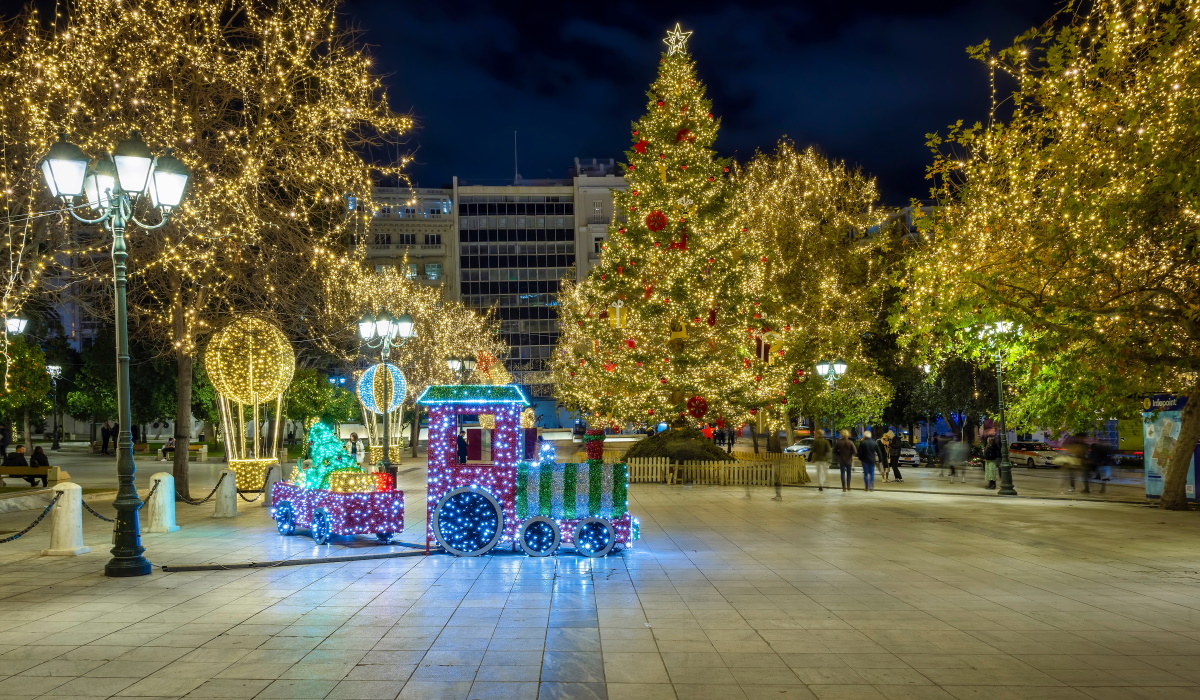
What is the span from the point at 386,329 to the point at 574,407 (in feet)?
47.6

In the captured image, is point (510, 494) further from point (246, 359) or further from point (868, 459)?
point (868, 459)

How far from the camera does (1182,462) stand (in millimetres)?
17703

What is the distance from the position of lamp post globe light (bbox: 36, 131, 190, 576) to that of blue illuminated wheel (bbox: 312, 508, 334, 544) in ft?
8.70

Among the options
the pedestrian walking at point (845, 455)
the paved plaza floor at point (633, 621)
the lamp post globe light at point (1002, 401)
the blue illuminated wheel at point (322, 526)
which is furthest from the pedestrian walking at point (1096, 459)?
the blue illuminated wheel at point (322, 526)

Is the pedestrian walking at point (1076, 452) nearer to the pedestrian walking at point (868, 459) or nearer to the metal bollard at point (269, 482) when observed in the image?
the pedestrian walking at point (868, 459)

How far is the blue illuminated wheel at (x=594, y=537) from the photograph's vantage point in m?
11.1

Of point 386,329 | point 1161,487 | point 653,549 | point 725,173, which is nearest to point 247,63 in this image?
point 386,329

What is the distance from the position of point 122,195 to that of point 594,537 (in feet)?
24.7

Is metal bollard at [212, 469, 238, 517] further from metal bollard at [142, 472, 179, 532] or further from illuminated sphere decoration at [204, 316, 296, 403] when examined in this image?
illuminated sphere decoration at [204, 316, 296, 403]

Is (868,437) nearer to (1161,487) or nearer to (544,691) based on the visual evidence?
(1161,487)

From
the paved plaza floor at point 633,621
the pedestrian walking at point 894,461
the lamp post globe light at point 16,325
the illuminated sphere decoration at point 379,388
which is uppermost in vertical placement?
the lamp post globe light at point 16,325

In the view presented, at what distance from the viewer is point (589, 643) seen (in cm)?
675

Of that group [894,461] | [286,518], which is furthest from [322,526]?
[894,461]

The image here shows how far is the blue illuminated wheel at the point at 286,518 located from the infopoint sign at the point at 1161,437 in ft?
57.7
